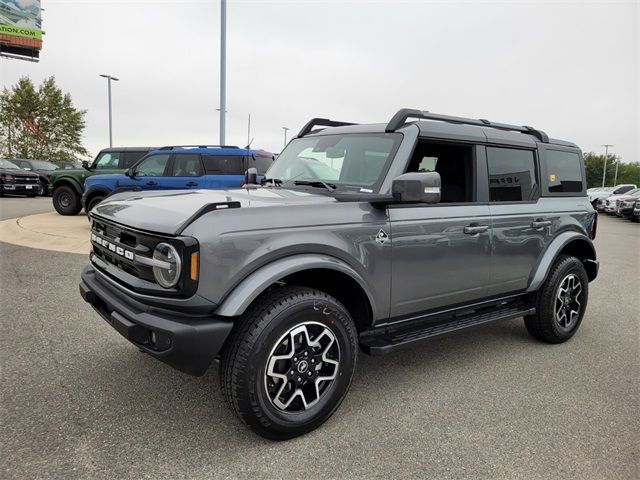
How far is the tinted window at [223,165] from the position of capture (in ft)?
35.5

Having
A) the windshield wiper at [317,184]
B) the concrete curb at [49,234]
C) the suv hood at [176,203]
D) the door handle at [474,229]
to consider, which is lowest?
the concrete curb at [49,234]

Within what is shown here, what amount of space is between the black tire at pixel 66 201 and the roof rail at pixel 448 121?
12.5 metres

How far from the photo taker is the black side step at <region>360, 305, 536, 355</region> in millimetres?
3143

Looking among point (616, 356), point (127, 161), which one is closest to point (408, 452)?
point (616, 356)

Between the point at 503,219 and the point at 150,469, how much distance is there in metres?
3.14

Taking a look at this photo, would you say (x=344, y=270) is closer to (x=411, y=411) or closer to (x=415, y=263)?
(x=415, y=263)

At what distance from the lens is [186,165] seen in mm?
10906

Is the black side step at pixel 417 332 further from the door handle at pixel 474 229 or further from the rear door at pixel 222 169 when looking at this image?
the rear door at pixel 222 169

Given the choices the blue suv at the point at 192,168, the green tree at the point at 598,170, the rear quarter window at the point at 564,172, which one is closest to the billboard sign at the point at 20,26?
the blue suv at the point at 192,168

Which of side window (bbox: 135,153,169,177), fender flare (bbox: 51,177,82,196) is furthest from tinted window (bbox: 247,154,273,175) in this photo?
fender flare (bbox: 51,177,82,196)

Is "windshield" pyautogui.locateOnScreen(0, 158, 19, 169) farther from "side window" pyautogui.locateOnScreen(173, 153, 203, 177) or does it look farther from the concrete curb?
"side window" pyautogui.locateOnScreen(173, 153, 203, 177)

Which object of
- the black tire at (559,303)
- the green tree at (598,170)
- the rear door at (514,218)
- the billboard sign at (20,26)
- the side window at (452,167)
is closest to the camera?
the side window at (452,167)

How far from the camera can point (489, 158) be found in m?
3.94

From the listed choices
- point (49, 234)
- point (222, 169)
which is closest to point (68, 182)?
point (49, 234)
